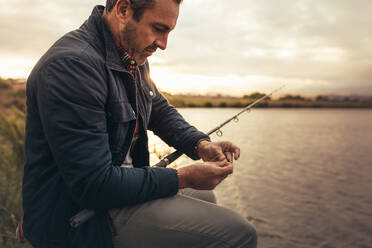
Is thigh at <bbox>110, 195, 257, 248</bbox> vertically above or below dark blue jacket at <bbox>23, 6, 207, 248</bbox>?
below

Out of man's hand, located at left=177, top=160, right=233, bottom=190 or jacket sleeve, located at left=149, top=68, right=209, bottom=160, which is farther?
jacket sleeve, located at left=149, top=68, right=209, bottom=160

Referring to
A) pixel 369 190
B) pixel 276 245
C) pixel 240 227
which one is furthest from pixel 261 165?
pixel 240 227

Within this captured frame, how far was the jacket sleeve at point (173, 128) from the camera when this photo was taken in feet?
7.76

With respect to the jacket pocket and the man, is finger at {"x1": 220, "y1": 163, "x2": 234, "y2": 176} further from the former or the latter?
the jacket pocket

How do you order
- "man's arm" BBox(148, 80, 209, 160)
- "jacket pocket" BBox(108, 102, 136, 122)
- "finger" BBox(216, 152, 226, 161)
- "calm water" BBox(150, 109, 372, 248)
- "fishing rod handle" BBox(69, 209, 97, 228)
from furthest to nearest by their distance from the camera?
"calm water" BBox(150, 109, 372, 248)
"man's arm" BBox(148, 80, 209, 160)
"finger" BBox(216, 152, 226, 161)
"jacket pocket" BBox(108, 102, 136, 122)
"fishing rod handle" BBox(69, 209, 97, 228)

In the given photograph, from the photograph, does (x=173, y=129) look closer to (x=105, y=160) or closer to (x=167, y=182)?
(x=167, y=182)

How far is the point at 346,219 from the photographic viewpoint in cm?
614

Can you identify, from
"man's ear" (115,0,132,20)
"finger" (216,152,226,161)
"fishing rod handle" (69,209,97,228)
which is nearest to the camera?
"fishing rod handle" (69,209,97,228)

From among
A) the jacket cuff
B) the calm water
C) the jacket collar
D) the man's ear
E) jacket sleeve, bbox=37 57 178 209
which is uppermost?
Answer: the man's ear

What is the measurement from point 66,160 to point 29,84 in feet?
1.41

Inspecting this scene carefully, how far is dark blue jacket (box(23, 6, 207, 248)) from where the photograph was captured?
4.64ft

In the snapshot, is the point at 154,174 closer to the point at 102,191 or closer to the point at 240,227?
the point at 102,191

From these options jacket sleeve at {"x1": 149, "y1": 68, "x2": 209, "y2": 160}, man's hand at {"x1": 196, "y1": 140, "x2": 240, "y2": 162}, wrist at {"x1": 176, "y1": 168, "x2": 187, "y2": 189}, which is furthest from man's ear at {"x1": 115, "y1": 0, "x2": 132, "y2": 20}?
man's hand at {"x1": 196, "y1": 140, "x2": 240, "y2": 162}

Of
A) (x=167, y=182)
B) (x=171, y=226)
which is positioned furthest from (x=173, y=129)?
(x=171, y=226)
